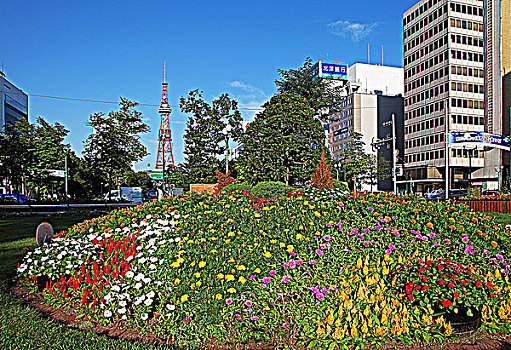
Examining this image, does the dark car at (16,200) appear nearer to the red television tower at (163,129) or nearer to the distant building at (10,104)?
the red television tower at (163,129)

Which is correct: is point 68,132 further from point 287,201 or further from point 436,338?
point 436,338

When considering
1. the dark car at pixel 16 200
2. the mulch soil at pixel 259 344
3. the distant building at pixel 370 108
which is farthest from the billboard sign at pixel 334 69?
the mulch soil at pixel 259 344

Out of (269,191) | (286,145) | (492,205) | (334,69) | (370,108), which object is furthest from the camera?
(334,69)

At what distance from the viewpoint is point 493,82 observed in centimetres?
5750

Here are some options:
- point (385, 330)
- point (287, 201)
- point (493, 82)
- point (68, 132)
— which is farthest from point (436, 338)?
point (493, 82)

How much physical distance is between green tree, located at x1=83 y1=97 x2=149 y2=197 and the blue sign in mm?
36172

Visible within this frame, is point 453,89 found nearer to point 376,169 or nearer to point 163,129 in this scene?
point 376,169

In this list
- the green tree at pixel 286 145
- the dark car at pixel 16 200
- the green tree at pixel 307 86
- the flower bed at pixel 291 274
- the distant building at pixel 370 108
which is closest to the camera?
the flower bed at pixel 291 274

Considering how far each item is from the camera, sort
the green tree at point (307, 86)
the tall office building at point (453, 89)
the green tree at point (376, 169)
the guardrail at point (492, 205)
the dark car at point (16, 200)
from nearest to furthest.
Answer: the guardrail at point (492, 205) → the dark car at point (16, 200) → the green tree at point (307, 86) → the tall office building at point (453, 89) → the green tree at point (376, 169)

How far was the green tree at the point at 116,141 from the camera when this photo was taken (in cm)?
2489

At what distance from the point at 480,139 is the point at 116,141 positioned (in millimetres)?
40929

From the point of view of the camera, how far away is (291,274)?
14.2 ft

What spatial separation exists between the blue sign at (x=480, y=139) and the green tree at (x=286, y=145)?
A: 27343 millimetres

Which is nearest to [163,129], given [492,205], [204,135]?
[204,135]
